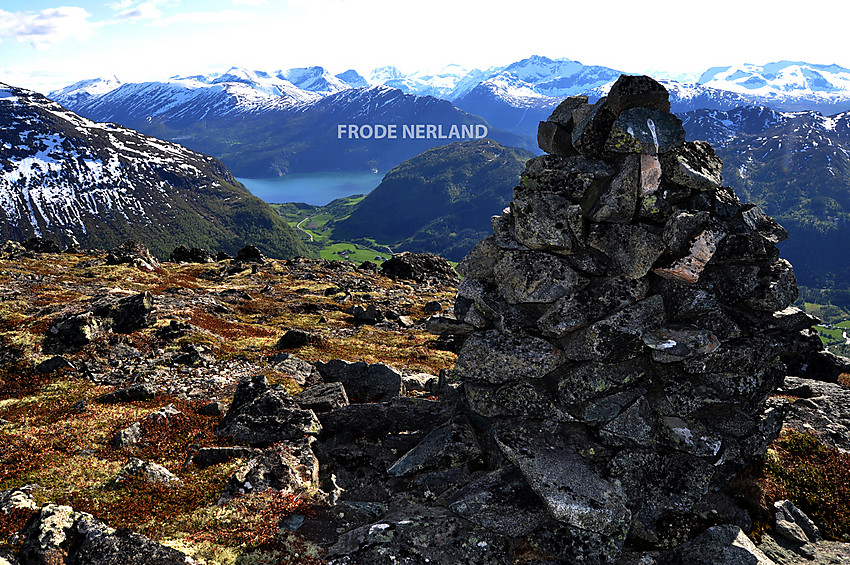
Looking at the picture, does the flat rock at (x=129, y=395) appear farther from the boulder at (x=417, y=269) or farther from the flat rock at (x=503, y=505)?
the boulder at (x=417, y=269)

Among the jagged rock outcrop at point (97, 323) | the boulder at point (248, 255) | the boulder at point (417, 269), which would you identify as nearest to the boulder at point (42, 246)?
the boulder at point (248, 255)

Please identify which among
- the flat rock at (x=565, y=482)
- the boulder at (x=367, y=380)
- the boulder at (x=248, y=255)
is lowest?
the boulder at (x=248, y=255)

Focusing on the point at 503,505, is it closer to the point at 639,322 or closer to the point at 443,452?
the point at 443,452

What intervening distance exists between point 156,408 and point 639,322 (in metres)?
21.3

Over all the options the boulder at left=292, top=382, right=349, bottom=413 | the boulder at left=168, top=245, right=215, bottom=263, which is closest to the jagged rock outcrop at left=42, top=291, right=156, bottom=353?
the boulder at left=292, top=382, right=349, bottom=413

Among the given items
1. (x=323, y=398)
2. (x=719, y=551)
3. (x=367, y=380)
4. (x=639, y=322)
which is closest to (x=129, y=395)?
(x=323, y=398)

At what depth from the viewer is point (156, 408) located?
72.9 feet

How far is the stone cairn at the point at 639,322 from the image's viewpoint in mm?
15297

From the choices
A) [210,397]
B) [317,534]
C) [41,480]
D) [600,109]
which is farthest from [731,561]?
[210,397]

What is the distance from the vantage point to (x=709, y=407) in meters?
16.2

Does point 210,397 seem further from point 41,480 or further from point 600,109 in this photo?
point 600,109

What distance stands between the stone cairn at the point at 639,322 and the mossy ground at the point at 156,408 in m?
9.01

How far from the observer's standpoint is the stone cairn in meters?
15.3

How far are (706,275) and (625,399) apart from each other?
509 cm
